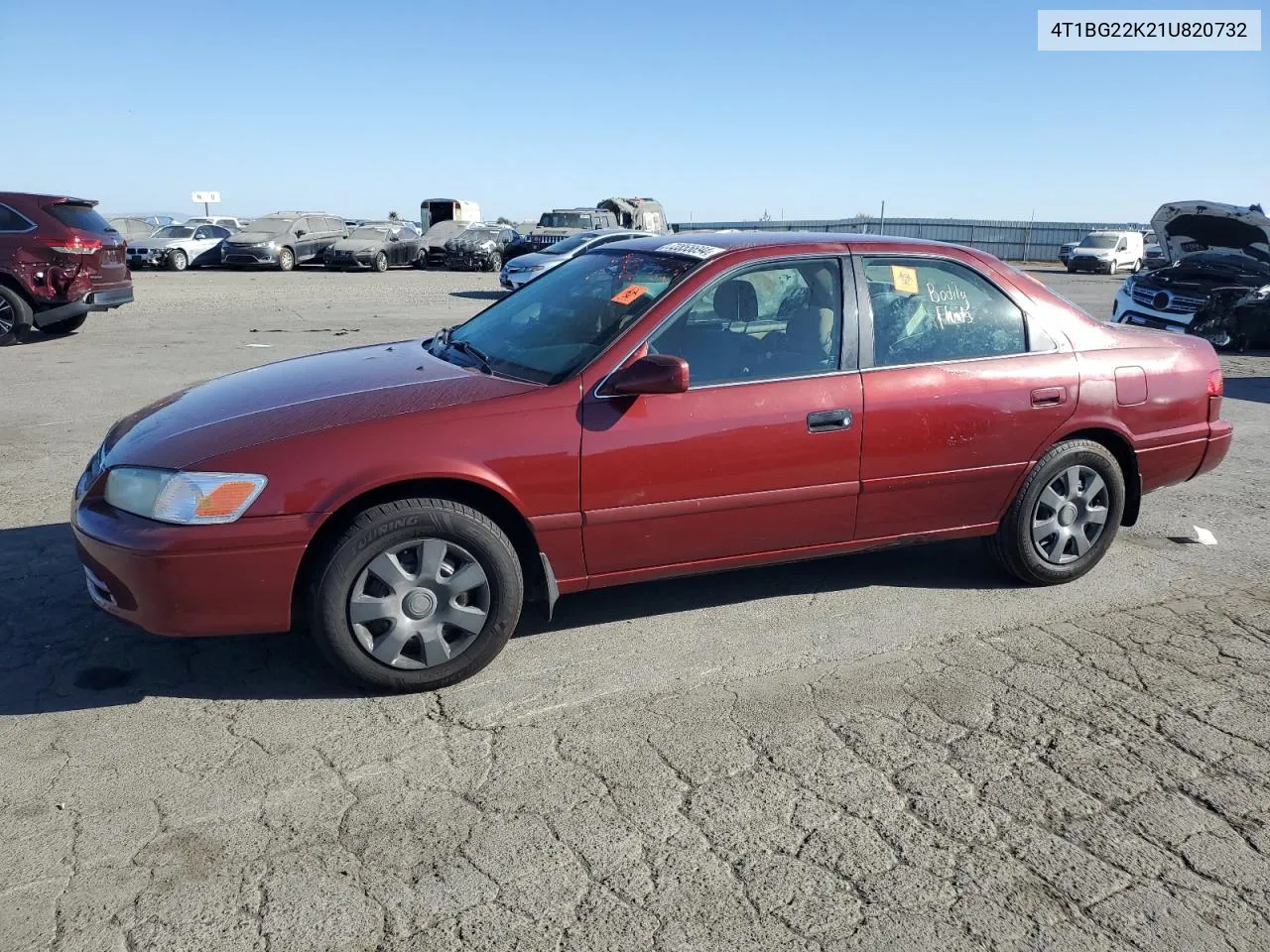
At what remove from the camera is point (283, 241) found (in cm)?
2838

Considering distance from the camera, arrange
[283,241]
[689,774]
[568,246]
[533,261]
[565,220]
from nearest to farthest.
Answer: [689,774] → [533,261] → [568,246] → [283,241] → [565,220]

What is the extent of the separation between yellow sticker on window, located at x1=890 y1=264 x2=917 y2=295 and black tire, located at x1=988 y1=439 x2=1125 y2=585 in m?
0.98

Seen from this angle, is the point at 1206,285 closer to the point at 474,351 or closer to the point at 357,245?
the point at 474,351

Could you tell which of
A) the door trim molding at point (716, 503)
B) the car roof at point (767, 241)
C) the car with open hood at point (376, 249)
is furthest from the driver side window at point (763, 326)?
the car with open hood at point (376, 249)

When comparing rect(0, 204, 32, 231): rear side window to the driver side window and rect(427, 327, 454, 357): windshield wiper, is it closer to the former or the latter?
rect(427, 327, 454, 357): windshield wiper

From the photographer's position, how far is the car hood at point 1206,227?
12.6 m

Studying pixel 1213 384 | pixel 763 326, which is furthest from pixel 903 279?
pixel 1213 384

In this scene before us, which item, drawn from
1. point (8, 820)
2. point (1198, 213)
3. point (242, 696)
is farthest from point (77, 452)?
point (1198, 213)

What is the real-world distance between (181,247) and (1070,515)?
27477 mm

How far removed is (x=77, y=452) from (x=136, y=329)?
8.20 metres

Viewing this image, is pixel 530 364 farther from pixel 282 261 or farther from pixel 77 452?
pixel 282 261

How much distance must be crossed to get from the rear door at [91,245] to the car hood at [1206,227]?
43.3ft

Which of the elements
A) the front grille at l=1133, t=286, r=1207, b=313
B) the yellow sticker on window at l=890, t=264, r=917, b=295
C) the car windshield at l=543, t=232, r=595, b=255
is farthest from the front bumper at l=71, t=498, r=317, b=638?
the car windshield at l=543, t=232, r=595, b=255

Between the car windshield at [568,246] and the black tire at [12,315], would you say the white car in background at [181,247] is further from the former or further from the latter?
the black tire at [12,315]
